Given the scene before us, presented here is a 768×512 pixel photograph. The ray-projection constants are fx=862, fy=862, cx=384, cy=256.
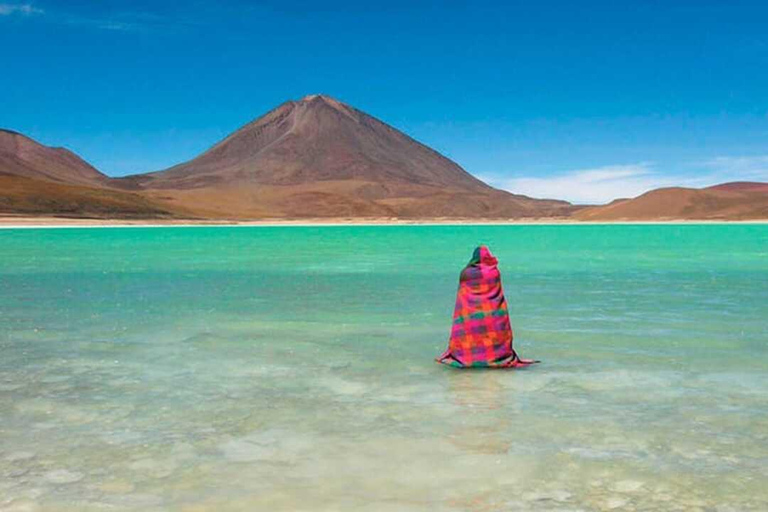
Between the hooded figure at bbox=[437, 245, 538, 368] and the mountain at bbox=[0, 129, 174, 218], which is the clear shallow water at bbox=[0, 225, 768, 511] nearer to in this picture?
the hooded figure at bbox=[437, 245, 538, 368]

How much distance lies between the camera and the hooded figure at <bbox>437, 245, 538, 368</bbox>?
7879mm

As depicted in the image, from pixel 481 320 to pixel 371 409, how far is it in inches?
73.2

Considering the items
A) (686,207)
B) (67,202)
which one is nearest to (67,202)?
(67,202)

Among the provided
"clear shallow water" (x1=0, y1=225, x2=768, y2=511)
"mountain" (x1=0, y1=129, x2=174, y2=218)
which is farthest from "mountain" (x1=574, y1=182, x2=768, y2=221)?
"clear shallow water" (x1=0, y1=225, x2=768, y2=511)

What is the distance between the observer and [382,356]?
8883 mm

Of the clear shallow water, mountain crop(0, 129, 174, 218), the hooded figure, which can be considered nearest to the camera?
the clear shallow water

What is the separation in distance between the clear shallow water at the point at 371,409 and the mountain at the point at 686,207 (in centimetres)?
13644

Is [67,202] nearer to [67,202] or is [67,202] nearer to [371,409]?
[67,202]

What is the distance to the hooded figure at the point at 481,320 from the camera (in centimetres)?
788

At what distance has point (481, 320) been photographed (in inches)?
312

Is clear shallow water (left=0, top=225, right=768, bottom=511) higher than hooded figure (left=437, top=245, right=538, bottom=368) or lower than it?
lower

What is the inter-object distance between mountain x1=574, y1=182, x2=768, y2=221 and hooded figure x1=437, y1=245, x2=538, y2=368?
139 meters

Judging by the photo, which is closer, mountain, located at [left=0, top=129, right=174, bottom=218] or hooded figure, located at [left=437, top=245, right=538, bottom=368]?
hooded figure, located at [left=437, top=245, right=538, bottom=368]

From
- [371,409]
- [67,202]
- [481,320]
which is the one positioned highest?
[67,202]
